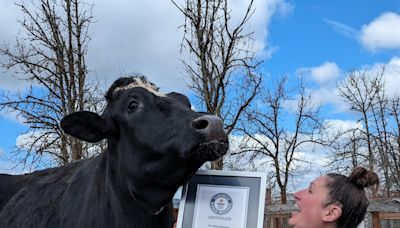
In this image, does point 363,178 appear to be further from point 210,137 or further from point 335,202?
point 210,137

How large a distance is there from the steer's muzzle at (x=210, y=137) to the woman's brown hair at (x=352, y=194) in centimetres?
112

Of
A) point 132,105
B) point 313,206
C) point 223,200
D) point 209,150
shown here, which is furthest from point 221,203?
point 132,105

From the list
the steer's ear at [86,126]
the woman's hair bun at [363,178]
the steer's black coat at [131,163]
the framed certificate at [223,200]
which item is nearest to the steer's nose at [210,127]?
the steer's black coat at [131,163]

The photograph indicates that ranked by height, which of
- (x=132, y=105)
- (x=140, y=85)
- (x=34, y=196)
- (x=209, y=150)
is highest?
(x=140, y=85)

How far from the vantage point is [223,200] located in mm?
3762

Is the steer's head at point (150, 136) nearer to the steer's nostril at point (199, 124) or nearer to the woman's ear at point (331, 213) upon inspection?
the steer's nostril at point (199, 124)

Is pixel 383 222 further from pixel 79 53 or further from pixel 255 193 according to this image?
pixel 79 53

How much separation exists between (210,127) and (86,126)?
4.00ft

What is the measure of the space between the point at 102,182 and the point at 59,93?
33.4 feet

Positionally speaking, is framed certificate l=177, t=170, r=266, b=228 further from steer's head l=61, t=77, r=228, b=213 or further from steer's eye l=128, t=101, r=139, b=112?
steer's eye l=128, t=101, r=139, b=112

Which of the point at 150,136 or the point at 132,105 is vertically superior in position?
the point at 132,105

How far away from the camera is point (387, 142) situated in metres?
22.0

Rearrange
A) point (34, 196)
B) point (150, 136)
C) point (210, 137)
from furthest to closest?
point (34, 196)
point (150, 136)
point (210, 137)

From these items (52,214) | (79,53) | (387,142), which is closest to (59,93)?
(79,53)
